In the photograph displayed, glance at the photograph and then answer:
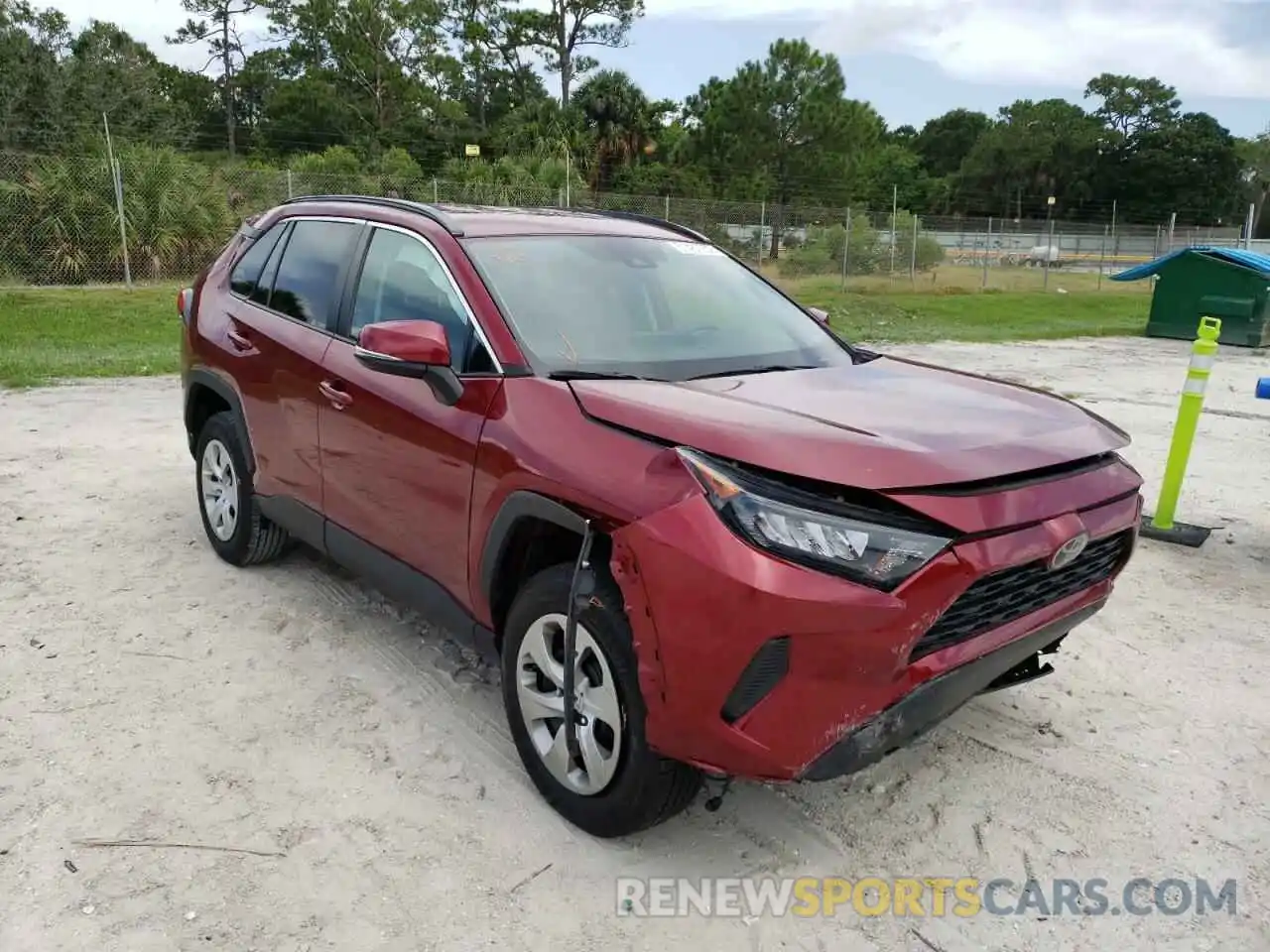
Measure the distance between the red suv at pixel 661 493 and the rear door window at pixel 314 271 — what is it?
21 millimetres

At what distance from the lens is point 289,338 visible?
4.16 metres

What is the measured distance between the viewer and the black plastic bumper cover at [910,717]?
7.91 feet

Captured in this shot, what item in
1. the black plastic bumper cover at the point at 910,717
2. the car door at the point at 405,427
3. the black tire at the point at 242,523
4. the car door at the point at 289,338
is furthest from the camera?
the black tire at the point at 242,523

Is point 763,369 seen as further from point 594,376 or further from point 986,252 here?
point 986,252

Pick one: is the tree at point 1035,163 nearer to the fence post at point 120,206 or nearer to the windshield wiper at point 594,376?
the fence post at point 120,206

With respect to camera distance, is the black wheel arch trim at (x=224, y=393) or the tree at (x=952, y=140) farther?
the tree at (x=952, y=140)

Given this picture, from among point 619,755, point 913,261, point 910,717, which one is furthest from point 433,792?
point 913,261

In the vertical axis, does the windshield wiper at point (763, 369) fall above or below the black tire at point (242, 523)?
above

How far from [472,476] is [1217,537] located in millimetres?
4796

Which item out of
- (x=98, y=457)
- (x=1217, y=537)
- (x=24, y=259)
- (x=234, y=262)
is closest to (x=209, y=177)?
(x=24, y=259)

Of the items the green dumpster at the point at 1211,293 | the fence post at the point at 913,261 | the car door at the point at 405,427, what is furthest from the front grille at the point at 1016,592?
the fence post at the point at 913,261

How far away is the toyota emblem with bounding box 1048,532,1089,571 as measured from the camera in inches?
104

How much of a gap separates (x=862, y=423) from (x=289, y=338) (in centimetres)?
256

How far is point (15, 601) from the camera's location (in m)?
4.42
